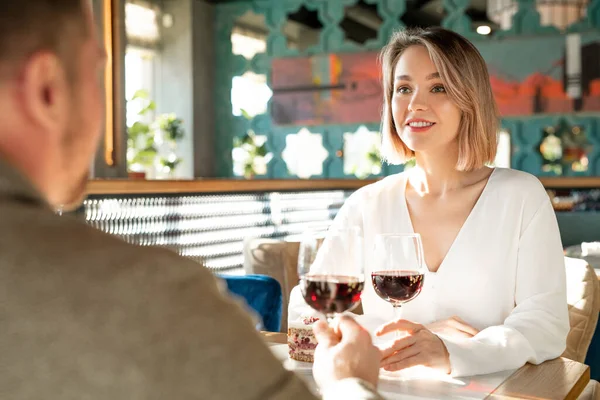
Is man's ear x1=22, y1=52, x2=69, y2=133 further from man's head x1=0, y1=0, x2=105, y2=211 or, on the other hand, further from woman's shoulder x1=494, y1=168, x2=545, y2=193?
woman's shoulder x1=494, y1=168, x2=545, y2=193

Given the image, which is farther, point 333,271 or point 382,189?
point 382,189

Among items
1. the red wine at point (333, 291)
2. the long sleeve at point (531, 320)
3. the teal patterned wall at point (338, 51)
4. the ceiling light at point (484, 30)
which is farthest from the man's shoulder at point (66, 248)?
the ceiling light at point (484, 30)

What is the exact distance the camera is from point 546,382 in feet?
4.34

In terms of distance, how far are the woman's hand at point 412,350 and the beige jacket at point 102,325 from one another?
31.5 inches

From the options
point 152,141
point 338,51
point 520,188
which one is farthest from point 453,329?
point 338,51

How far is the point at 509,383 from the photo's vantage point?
1.32 meters

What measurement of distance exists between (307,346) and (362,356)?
582 mm

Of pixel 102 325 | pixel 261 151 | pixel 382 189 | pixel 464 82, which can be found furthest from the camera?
pixel 261 151

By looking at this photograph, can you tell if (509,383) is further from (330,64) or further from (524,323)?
A: (330,64)

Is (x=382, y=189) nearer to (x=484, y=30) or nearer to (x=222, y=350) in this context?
(x=222, y=350)

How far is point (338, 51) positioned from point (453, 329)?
263 inches

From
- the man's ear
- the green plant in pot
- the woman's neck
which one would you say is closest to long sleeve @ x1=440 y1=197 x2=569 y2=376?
the woman's neck

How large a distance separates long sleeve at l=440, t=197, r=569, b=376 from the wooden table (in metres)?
0.03

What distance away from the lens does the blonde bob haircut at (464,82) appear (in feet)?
6.15
